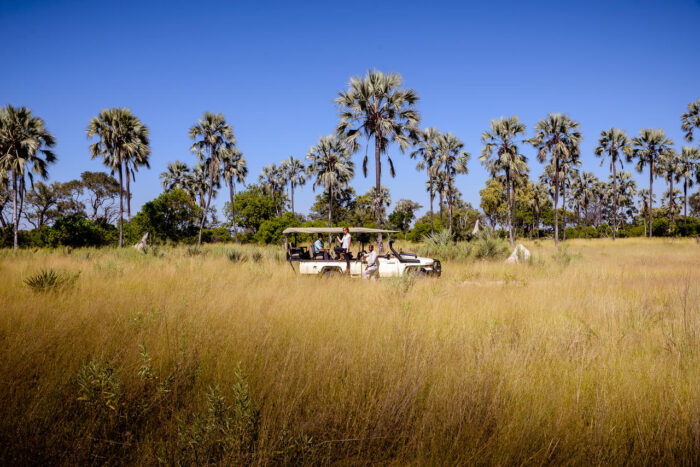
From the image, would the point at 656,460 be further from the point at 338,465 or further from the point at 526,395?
the point at 338,465

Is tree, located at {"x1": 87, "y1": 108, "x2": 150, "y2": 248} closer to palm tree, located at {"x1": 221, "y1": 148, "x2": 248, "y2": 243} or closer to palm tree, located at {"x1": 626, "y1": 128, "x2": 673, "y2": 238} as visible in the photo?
palm tree, located at {"x1": 221, "y1": 148, "x2": 248, "y2": 243}

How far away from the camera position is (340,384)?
9.98 feet

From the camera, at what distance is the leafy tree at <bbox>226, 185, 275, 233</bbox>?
43.5 meters

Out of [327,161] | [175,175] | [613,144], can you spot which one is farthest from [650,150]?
[175,175]

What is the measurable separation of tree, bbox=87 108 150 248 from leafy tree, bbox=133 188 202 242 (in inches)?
204

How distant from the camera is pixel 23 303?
5.34 metres

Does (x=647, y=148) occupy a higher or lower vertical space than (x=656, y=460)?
higher

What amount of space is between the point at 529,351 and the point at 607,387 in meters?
0.79

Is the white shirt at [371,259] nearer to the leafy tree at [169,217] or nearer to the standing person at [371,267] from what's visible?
the standing person at [371,267]

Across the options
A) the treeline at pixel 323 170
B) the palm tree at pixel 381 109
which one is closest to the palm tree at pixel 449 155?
the treeline at pixel 323 170

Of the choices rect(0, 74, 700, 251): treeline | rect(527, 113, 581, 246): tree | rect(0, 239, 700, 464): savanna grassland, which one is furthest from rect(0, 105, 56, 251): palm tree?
rect(527, 113, 581, 246): tree

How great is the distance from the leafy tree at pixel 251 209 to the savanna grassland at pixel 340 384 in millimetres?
38469

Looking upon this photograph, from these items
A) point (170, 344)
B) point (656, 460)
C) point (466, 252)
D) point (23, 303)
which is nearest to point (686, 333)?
point (656, 460)

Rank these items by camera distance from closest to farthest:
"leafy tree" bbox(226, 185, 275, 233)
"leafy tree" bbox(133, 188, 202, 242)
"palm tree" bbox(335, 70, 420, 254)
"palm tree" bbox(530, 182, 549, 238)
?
"palm tree" bbox(335, 70, 420, 254) < "leafy tree" bbox(133, 188, 202, 242) < "leafy tree" bbox(226, 185, 275, 233) < "palm tree" bbox(530, 182, 549, 238)
